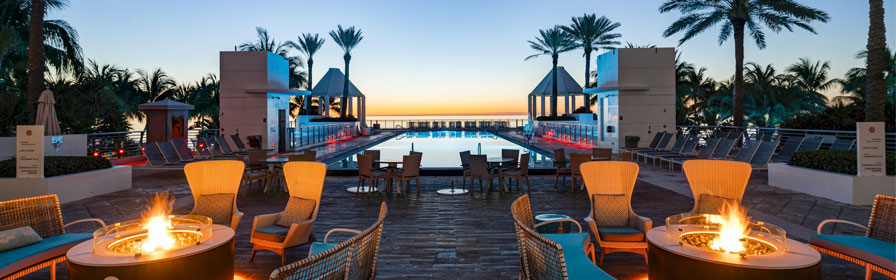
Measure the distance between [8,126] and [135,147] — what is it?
265cm

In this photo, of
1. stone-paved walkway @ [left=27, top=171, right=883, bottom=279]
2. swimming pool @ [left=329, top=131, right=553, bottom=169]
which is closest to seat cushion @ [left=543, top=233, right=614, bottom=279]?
stone-paved walkway @ [left=27, top=171, right=883, bottom=279]

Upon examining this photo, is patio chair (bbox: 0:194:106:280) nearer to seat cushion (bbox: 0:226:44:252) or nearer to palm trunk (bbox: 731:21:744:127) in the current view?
seat cushion (bbox: 0:226:44:252)

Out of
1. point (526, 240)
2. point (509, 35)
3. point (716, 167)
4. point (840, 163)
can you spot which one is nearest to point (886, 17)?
point (840, 163)

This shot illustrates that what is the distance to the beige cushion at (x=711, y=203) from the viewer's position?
4.07 metres

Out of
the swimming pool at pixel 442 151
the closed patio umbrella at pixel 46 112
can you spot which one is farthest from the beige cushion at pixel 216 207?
the swimming pool at pixel 442 151

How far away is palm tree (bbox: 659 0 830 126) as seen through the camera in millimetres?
14320

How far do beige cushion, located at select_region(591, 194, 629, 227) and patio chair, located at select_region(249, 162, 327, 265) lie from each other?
2.54m

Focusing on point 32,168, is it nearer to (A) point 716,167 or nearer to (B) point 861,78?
(A) point 716,167

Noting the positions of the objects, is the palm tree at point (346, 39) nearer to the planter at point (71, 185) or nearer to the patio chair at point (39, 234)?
the planter at point (71, 185)

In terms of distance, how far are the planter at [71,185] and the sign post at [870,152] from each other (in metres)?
11.6

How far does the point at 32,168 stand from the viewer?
662 centimetres

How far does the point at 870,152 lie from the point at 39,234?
970 centimetres

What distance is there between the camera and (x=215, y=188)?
15.0 feet

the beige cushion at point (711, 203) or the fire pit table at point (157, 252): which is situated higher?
the beige cushion at point (711, 203)
